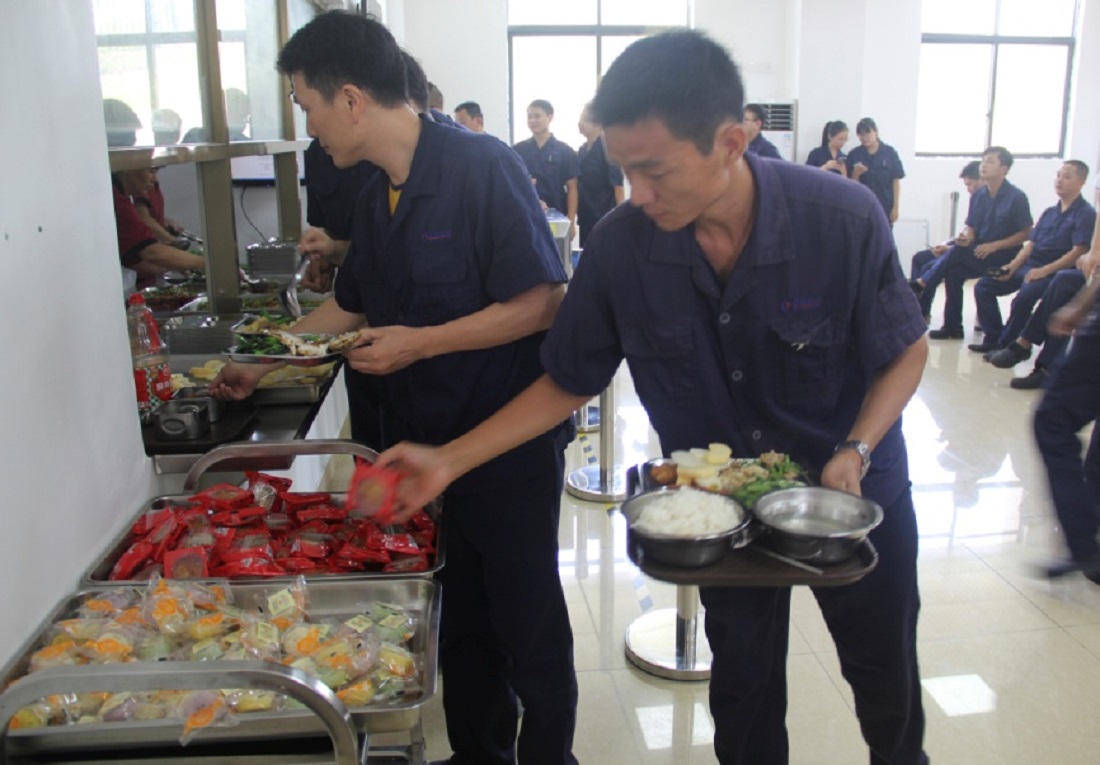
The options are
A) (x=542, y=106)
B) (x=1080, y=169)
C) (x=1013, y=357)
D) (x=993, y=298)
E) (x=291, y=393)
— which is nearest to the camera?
(x=291, y=393)

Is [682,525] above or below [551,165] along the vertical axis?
below

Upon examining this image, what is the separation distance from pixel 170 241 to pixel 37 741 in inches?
119

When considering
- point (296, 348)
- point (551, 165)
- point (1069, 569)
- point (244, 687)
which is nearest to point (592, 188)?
point (551, 165)

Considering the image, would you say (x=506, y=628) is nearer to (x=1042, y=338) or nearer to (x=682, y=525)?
(x=682, y=525)

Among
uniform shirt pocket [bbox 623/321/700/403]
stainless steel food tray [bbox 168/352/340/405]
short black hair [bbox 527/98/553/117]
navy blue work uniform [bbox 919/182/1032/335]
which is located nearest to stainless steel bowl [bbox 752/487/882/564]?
uniform shirt pocket [bbox 623/321/700/403]

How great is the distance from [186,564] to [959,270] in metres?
6.57

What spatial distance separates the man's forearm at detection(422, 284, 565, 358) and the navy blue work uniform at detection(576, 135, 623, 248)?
5.81 m

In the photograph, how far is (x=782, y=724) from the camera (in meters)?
1.63

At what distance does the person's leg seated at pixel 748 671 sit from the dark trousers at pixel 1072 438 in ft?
6.02

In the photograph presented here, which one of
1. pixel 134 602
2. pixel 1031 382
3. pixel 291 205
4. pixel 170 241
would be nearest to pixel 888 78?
pixel 1031 382

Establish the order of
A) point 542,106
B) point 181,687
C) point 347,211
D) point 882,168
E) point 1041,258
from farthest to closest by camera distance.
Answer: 1. point 882,168
2. point 542,106
3. point 1041,258
4. point 347,211
5. point 181,687

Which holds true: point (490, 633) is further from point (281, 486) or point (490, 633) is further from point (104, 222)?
point (104, 222)

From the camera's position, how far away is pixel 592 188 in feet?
24.6

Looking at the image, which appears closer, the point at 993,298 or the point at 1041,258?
the point at 1041,258
